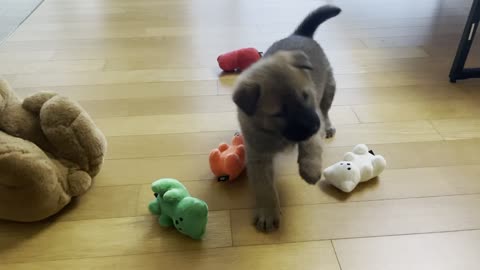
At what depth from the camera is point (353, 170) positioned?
4.54ft

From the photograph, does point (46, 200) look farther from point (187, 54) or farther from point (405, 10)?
point (405, 10)

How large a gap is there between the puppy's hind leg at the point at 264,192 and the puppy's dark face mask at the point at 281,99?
149mm

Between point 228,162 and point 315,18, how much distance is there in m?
0.67

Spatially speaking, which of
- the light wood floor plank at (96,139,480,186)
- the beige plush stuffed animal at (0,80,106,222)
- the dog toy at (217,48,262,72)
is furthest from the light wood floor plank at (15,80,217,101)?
the beige plush stuffed animal at (0,80,106,222)

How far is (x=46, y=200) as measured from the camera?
1.25 metres

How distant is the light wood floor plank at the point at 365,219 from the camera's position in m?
1.27

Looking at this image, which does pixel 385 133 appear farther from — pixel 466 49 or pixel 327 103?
pixel 466 49

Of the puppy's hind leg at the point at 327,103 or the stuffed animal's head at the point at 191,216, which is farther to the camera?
the puppy's hind leg at the point at 327,103

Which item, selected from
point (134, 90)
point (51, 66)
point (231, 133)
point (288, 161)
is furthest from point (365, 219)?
point (51, 66)

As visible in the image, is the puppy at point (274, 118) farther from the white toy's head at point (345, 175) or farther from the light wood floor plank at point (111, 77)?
the light wood floor plank at point (111, 77)

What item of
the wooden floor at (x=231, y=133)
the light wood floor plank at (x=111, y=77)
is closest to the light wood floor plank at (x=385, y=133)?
the wooden floor at (x=231, y=133)

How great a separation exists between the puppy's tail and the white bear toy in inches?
21.1

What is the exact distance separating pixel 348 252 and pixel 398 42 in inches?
66.9

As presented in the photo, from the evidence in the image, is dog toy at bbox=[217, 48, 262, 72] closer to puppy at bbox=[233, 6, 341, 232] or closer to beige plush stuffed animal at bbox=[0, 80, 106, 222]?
puppy at bbox=[233, 6, 341, 232]
